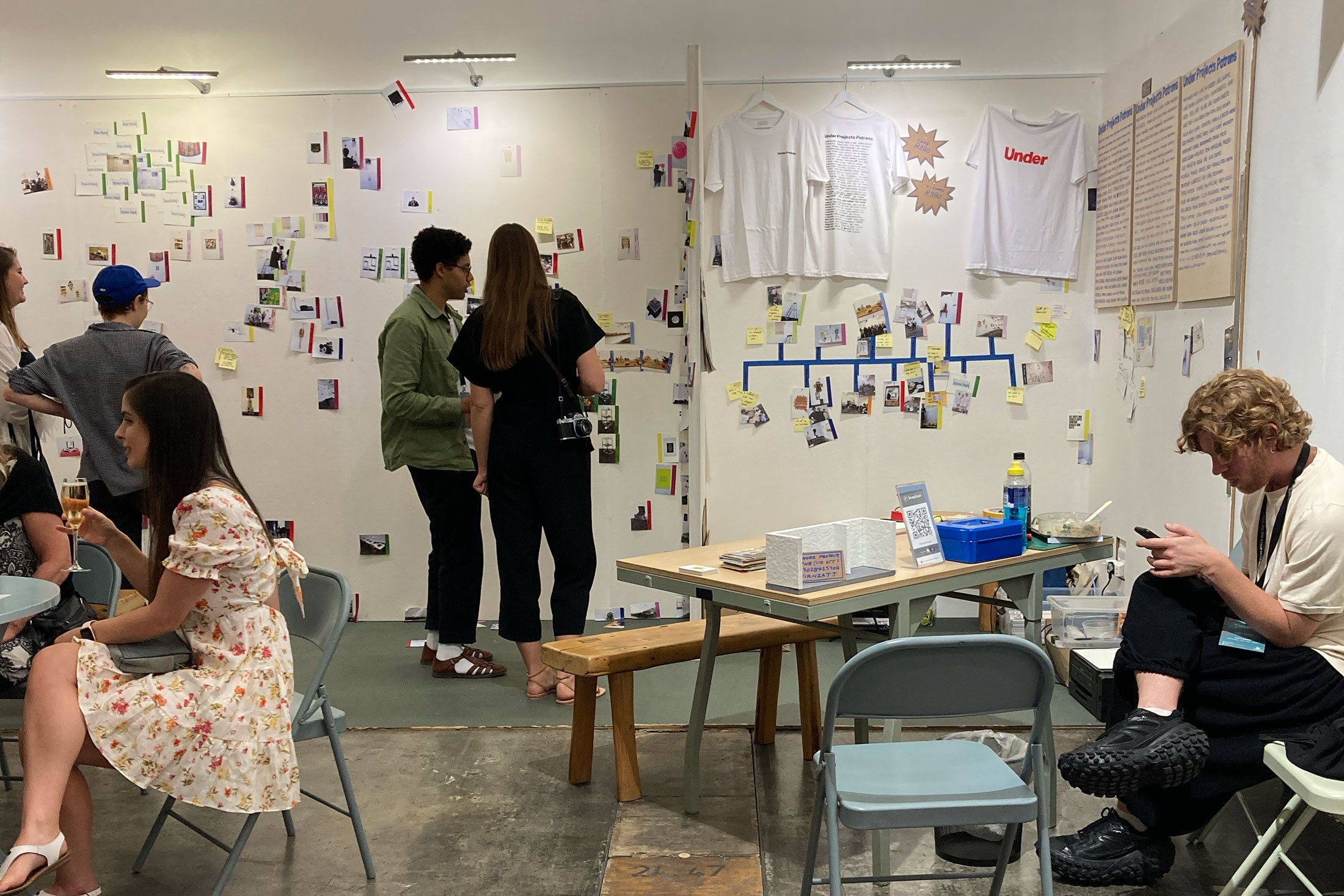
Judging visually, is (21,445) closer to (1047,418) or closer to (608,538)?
(608,538)

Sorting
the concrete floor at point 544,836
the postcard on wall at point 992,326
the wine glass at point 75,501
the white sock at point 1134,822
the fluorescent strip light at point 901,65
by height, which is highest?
the fluorescent strip light at point 901,65

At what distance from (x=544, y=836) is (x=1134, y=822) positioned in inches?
59.0

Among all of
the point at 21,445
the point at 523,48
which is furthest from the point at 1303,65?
the point at 21,445

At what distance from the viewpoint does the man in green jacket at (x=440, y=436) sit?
437cm

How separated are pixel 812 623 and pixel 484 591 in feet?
9.68

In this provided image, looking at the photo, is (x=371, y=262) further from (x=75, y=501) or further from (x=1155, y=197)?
(x=1155, y=197)

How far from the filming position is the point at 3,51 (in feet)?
17.1

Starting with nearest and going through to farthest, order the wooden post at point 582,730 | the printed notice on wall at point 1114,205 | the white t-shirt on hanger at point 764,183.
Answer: the wooden post at point 582,730, the printed notice on wall at point 1114,205, the white t-shirt on hanger at point 764,183

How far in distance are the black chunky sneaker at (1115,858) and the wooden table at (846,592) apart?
253 mm

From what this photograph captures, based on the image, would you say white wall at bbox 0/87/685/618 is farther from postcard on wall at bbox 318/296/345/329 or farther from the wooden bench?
the wooden bench

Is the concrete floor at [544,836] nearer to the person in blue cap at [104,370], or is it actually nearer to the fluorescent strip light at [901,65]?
the person in blue cap at [104,370]

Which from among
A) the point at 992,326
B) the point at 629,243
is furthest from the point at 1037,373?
the point at 629,243

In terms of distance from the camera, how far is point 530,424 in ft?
12.9

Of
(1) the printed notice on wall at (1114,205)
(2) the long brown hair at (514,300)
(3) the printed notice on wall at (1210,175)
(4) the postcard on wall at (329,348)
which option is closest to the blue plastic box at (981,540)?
(3) the printed notice on wall at (1210,175)
